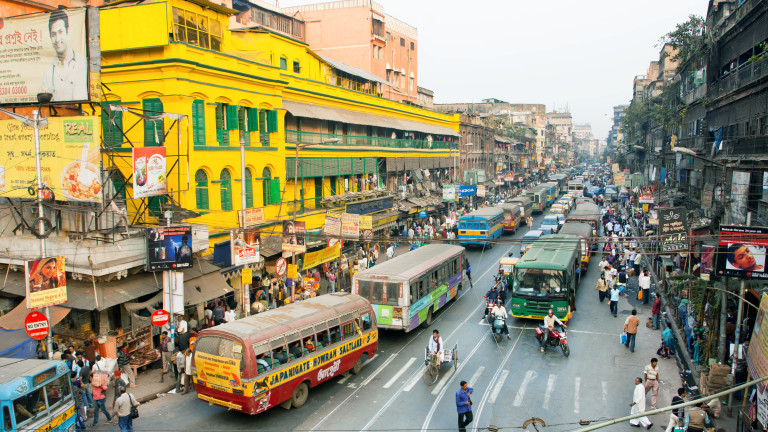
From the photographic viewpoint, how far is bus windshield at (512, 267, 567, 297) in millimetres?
21281

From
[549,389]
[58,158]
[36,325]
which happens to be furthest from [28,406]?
[549,389]

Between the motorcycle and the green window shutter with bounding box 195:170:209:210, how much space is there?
14.3m

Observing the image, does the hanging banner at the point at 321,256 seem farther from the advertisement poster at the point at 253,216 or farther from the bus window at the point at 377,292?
the bus window at the point at 377,292

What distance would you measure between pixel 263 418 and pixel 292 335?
2.20 meters

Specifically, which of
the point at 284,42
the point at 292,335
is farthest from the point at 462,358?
the point at 284,42

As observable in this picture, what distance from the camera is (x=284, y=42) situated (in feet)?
102

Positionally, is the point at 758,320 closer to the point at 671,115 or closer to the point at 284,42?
the point at 284,42

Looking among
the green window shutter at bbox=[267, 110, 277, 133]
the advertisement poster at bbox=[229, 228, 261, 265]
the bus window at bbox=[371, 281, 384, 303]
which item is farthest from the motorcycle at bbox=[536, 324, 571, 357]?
the green window shutter at bbox=[267, 110, 277, 133]

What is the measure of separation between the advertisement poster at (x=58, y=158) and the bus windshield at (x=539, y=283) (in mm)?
15709

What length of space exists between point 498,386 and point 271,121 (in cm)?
1747

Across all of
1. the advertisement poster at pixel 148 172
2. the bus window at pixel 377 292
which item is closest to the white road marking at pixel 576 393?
the bus window at pixel 377 292

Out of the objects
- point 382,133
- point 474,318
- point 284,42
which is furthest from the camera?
point 382,133

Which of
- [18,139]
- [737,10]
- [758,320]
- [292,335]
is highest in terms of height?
[737,10]

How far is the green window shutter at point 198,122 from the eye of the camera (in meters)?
22.0
